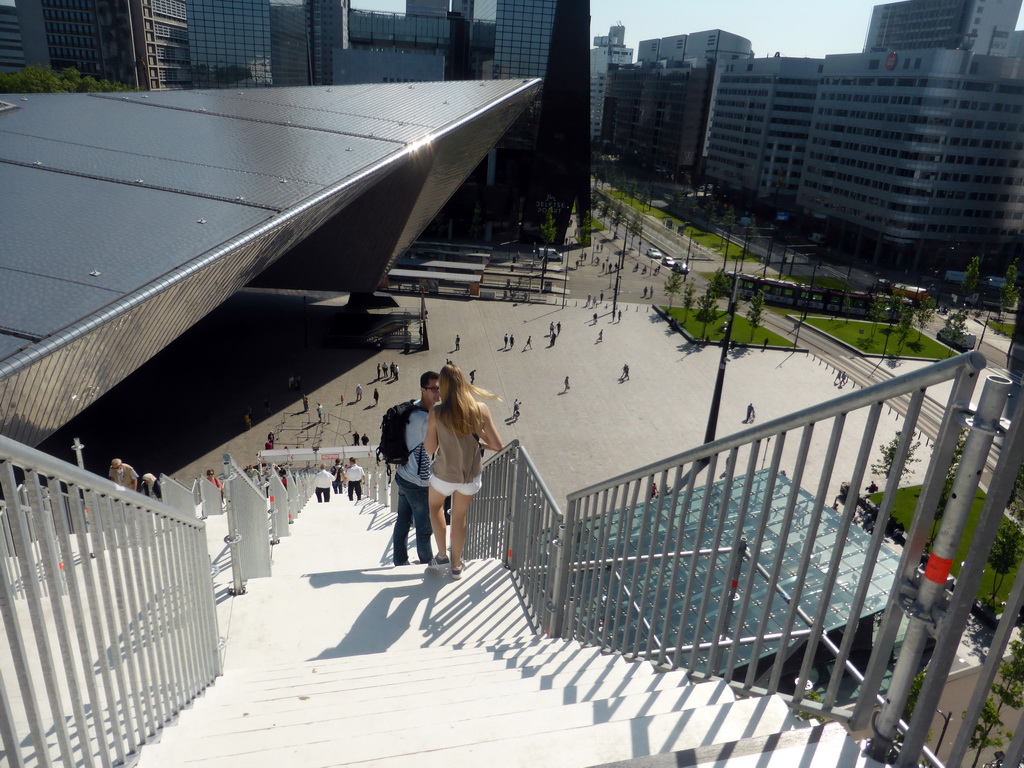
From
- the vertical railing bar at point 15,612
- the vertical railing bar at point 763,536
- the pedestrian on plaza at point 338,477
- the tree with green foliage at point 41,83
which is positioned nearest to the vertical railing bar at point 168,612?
the vertical railing bar at point 15,612

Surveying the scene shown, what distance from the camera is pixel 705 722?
2236mm

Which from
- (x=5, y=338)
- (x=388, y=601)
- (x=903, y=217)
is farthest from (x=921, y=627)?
(x=903, y=217)

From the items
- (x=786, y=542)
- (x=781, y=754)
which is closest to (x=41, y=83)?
(x=786, y=542)

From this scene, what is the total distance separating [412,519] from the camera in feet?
18.1

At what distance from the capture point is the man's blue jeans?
5.02 metres

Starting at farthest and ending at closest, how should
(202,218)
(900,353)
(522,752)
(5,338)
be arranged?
1. (900,353)
2. (202,218)
3. (5,338)
4. (522,752)

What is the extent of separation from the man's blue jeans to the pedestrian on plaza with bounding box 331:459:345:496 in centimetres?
925

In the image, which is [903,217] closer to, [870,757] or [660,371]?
[660,371]

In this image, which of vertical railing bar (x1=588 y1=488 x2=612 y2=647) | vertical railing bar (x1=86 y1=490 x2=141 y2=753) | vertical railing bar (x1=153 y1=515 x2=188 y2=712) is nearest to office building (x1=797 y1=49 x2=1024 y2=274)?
vertical railing bar (x1=588 y1=488 x2=612 y2=647)

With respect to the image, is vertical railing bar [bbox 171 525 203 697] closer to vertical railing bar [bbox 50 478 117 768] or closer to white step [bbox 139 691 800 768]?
white step [bbox 139 691 800 768]

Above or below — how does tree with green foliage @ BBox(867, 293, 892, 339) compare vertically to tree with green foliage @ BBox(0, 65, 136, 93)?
below

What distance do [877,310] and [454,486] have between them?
1311 inches

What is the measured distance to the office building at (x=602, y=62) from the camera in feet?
311

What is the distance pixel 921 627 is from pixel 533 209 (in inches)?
1732
